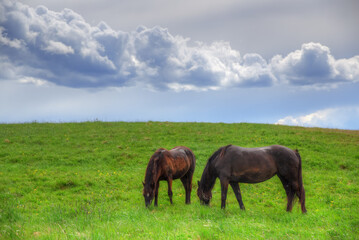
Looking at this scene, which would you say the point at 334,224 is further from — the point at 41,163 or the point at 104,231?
the point at 41,163

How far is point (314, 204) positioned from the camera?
44.3 ft

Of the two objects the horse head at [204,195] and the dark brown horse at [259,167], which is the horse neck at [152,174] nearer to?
the horse head at [204,195]

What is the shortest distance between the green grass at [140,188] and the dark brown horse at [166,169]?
69 centimetres

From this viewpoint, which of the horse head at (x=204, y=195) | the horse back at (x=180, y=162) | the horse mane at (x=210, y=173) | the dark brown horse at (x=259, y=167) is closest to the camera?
the dark brown horse at (x=259, y=167)

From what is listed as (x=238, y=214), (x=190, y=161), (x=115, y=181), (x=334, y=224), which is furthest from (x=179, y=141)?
(x=334, y=224)

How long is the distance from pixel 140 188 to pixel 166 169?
17.6ft

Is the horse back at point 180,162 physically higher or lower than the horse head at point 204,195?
higher

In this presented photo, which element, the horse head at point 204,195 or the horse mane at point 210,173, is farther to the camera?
the horse head at point 204,195

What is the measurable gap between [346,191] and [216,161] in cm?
894

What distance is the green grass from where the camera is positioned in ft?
24.5

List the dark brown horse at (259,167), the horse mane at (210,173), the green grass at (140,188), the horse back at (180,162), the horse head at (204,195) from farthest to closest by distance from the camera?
the horse back at (180,162) → the horse head at (204,195) → the horse mane at (210,173) → the dark brown horse at (259,167) → the green grass at (140,188)

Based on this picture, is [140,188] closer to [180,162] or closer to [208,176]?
[180,162]

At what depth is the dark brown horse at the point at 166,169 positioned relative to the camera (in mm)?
11024

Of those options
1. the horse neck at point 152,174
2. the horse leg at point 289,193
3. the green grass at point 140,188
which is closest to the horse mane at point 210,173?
the green grass at point 140,188
